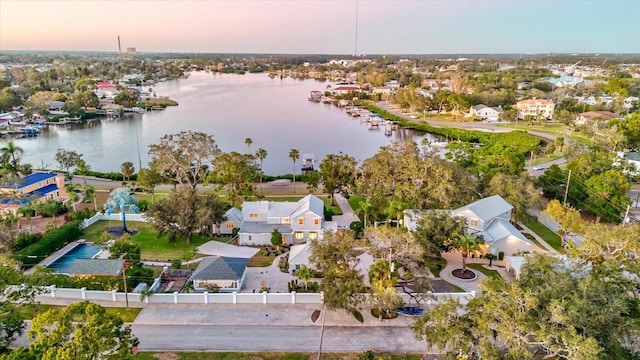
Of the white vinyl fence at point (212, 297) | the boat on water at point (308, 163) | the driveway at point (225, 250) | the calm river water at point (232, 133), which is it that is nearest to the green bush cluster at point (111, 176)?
the calm river water at point (232, 133)

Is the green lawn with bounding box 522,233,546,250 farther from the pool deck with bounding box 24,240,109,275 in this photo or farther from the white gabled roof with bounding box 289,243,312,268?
the pool deck with bounding box 24,240,109,275

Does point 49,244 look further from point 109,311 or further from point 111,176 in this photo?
point 111,176

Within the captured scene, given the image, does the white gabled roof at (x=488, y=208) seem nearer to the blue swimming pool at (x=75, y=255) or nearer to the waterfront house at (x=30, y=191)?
the blue swimming pool at (x=75, y=255)

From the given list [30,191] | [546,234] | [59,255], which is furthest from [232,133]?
[546,234]

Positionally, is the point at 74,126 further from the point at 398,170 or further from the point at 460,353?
the point at 460,353

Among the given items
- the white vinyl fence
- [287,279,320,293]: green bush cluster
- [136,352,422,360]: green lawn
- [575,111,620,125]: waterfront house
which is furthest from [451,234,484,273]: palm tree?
[575,111,620,125]: waterfront house
